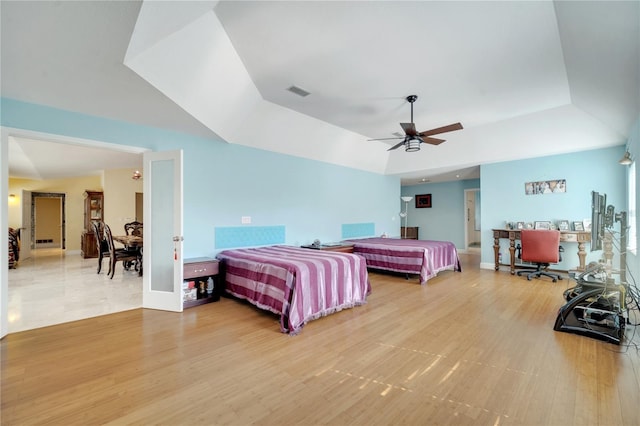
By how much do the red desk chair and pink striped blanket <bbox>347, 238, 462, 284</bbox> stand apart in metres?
1.29

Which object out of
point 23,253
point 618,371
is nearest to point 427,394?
point 618,371

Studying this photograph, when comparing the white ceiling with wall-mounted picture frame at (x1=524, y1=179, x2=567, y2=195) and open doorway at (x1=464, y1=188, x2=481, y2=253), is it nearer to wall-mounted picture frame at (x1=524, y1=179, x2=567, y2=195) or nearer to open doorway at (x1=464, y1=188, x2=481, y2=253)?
wall-mounted picture frame at (x1=524, y1=179, x2=567, y2=195)

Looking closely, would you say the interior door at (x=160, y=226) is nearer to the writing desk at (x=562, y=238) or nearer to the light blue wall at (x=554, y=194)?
the writing desk at (x=562, y=238)

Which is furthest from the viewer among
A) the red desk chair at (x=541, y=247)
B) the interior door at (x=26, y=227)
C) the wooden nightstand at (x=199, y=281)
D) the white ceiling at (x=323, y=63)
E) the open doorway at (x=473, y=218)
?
the open doorway at (x=473, y=218)

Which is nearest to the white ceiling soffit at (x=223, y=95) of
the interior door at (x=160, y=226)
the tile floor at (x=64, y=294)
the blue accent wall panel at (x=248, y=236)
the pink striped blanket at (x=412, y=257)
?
the interior door at (x=160, y=226)

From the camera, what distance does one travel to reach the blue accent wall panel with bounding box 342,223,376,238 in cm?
705

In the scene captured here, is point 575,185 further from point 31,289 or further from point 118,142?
point 31,289

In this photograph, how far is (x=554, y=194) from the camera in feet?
18.8

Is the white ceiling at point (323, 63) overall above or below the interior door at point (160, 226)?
above

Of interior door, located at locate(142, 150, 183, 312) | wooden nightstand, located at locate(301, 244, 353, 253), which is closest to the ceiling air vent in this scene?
interior door, located at locate(142, 150, 183, 312)

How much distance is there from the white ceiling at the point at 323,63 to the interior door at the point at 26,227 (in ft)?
14.5

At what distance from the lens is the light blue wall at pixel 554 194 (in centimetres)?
516

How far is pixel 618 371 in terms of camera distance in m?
2.14

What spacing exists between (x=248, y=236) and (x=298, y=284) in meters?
2.25
